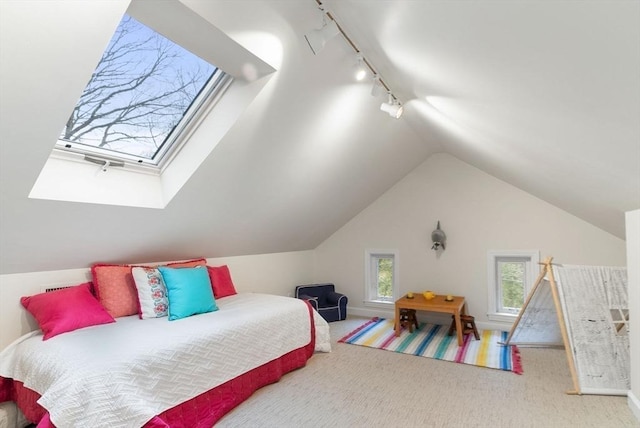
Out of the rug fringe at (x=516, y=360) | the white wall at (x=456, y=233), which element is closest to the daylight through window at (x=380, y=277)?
the white wall at (x=456, y=233)

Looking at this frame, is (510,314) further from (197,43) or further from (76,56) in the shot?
(76,56)

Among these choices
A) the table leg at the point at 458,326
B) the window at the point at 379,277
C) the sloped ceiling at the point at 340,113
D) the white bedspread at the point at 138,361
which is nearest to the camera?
the sloped ceiling at the point at 340,113

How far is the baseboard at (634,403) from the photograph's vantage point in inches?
92.8

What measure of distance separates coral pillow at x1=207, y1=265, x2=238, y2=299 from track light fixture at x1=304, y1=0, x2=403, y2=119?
239cm

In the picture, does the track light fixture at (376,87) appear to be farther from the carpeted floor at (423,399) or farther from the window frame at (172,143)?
the carpeted floor at (423,399)

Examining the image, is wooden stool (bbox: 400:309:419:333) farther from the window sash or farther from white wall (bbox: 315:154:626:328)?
the window sash

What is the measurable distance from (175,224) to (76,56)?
1.76 metres

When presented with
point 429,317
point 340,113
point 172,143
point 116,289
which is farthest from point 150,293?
point 429,317

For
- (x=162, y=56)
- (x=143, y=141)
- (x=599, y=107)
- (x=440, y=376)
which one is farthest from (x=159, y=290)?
(x=599, y=107)

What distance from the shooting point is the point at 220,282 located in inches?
147

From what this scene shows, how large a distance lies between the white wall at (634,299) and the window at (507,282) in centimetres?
188

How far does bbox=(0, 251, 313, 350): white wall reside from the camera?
2.44m

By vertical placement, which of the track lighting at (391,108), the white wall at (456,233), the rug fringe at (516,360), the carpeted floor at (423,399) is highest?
the track lighting at (391,108)

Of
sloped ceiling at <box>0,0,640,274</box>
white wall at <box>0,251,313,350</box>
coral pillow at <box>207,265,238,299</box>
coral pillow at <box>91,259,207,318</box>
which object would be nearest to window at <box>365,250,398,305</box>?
white wall at <box>0,251,313,350</box>
